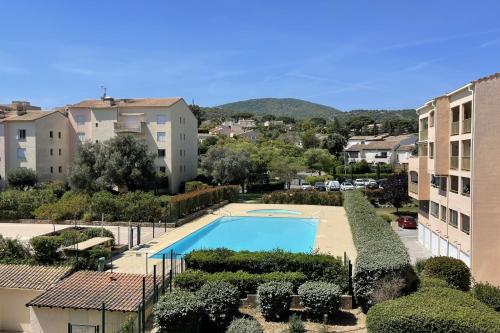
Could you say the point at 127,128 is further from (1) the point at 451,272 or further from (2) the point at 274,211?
(1) the point at 451,272

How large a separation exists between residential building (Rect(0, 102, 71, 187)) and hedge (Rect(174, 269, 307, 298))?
139 feet

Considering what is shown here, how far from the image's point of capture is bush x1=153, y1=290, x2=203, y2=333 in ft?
40.5

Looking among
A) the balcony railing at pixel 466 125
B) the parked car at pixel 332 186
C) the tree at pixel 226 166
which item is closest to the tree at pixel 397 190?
the parked car at pixel 332 186

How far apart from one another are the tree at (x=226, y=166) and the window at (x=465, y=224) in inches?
1361

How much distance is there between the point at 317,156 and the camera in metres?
74.4

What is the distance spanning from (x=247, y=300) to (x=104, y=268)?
8766 millimetres

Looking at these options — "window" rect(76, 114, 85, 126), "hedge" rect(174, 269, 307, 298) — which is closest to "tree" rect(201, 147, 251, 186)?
"window" rect(76, 114, 85, 126)

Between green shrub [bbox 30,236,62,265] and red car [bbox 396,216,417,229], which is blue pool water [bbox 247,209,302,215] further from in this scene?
green shrub [bbox 30,236,62,265]

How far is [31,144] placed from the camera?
51.6 m

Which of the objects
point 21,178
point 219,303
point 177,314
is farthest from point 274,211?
point 177,314

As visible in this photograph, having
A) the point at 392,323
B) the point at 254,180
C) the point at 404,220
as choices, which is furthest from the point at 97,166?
the point at 392,323

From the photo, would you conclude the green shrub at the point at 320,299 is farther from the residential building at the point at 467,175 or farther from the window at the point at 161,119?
the window at the point at 161,119

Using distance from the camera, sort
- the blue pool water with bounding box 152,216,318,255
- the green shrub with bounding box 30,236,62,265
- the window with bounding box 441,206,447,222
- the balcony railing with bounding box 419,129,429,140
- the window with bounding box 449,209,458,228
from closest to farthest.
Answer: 1. the green shrub with bounding box 30,236,62,265
2. the window with bounding box 449,209,458,228
3. the window with bounding box 441,206,447,222
4. the balcony railing with bounding box 419,129,429,140
5. the blue pool water with bounding box 152,216,318,255

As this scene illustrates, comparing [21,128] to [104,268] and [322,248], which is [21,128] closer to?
[104,268]
